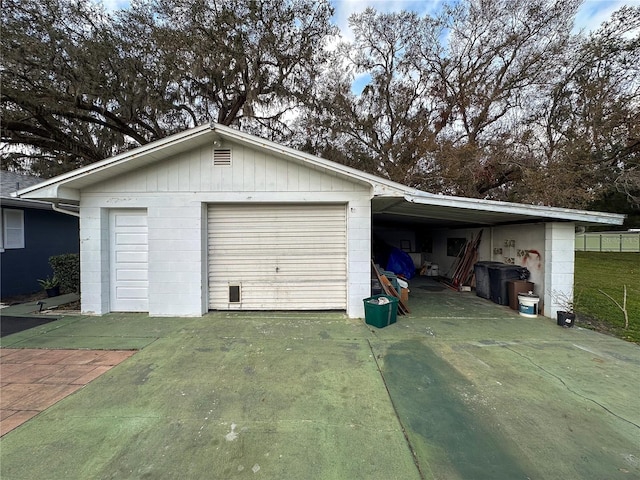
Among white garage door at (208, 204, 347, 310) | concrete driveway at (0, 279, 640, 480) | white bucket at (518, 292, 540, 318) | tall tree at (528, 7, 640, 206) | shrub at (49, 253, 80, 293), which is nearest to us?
concrete driveway at (0, 279, 640, 480)

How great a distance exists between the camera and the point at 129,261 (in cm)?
586

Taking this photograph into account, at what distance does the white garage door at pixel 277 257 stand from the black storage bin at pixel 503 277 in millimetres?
3884

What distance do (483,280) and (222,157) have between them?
23.6ft

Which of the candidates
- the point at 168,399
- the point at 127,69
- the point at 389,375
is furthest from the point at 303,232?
the point at 127,69

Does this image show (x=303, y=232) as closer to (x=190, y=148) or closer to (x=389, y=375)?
(x=190, y=148)

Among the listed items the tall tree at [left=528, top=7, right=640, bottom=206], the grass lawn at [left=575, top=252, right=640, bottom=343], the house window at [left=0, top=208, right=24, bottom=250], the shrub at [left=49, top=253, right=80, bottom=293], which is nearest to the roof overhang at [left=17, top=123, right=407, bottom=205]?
the shrub at [left=49, top=253, right=80, bottom=293]

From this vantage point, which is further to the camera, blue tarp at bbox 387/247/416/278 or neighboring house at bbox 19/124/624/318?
blue tarp at bbox 387/247/416/278

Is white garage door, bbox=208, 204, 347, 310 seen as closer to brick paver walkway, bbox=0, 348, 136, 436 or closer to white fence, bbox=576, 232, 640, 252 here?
brick paver walkway, bbox=0, 348, 136, 436

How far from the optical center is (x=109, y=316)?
5.65m

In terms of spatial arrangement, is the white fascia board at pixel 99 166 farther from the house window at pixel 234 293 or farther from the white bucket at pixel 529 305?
the white bucket at pixel 529 305

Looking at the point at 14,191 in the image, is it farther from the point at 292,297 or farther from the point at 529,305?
the point at 529,305

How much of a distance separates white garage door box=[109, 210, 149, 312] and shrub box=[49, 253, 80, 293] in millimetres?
3018

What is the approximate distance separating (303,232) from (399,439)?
4.19m

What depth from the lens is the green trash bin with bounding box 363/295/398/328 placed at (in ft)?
16.7
